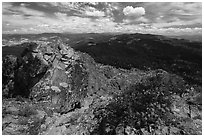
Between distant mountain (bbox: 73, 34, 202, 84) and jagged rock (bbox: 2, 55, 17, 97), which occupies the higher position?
jagged rock (bbox: 2, 55, 17, 97)

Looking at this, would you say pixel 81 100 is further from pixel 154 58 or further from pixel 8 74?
pixel 154 58

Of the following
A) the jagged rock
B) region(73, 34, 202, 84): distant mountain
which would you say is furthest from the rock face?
region(73, 34, 202, 84): distant mountain

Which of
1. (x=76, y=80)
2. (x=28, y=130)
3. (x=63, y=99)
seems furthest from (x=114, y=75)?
(x=28, y=130)

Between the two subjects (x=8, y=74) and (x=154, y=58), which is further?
(x=154, y=58)

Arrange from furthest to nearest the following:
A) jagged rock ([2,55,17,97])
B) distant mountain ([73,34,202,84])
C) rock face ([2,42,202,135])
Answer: distant mountain ([73,34,202,84])
jagged rock ([2,55,17,97])
rock face ([2,42,202,135])

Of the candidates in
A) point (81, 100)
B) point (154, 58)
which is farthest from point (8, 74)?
point (154, 58)

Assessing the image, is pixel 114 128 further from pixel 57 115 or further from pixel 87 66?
pixel 87 66

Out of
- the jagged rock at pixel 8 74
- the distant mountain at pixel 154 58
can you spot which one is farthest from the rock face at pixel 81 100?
the distant mountain at pixel 154 58

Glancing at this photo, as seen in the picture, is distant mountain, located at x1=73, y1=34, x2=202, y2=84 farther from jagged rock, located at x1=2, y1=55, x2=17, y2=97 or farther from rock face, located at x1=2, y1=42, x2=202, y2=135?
jagged rock, located at x1=2, y1=55, x2=17, y2=97

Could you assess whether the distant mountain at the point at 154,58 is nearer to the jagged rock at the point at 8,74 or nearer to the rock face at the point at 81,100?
the rock face at the point at 81,100
